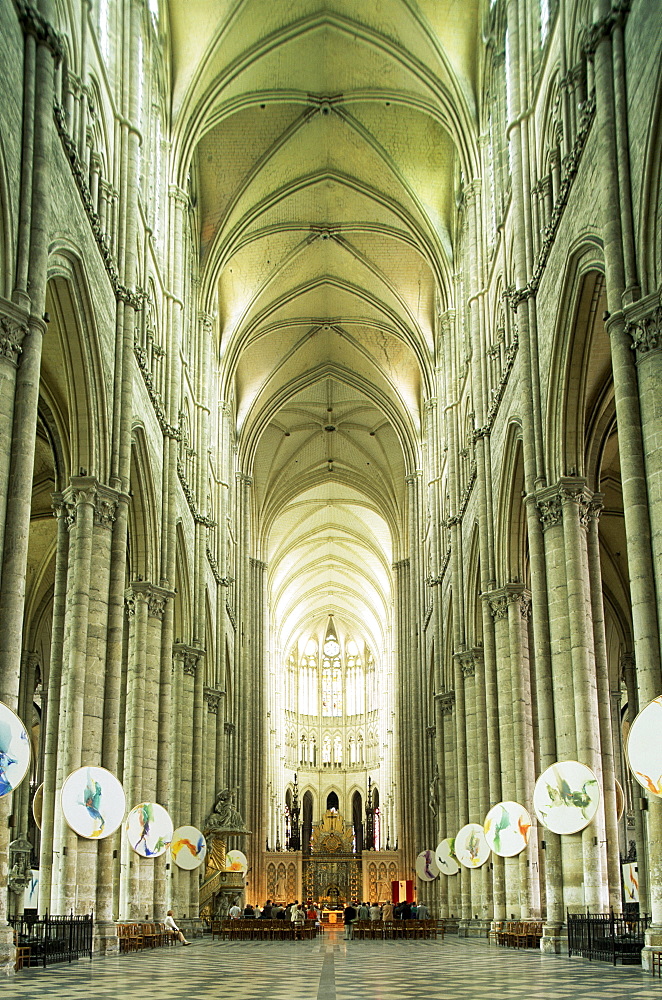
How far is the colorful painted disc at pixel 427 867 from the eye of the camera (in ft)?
119

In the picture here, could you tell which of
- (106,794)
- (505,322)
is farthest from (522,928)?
(505,322)

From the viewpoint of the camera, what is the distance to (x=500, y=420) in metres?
27.2

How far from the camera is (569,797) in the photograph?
1762cm

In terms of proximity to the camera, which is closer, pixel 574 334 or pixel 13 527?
pixel 13 527

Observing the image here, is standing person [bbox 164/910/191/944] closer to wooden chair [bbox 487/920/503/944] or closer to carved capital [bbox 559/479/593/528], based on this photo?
wooden chair [bbox 487/920/503/944]

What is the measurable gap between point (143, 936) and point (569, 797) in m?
10.1

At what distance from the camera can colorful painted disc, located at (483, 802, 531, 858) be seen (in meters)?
22.4

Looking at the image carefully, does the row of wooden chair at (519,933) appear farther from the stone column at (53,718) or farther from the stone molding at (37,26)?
the stone molding at (37,26)

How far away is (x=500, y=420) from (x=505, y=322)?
2512 millimetres

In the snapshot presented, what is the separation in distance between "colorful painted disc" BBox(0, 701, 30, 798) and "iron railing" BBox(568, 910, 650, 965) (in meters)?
8.59

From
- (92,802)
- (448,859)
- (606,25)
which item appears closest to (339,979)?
(92,802)

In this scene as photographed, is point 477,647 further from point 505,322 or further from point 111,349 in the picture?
point 111,349

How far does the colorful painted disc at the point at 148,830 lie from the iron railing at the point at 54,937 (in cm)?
377

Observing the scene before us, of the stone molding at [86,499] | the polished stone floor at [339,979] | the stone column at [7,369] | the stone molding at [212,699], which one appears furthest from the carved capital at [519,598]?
the stone molding at [212,699]
